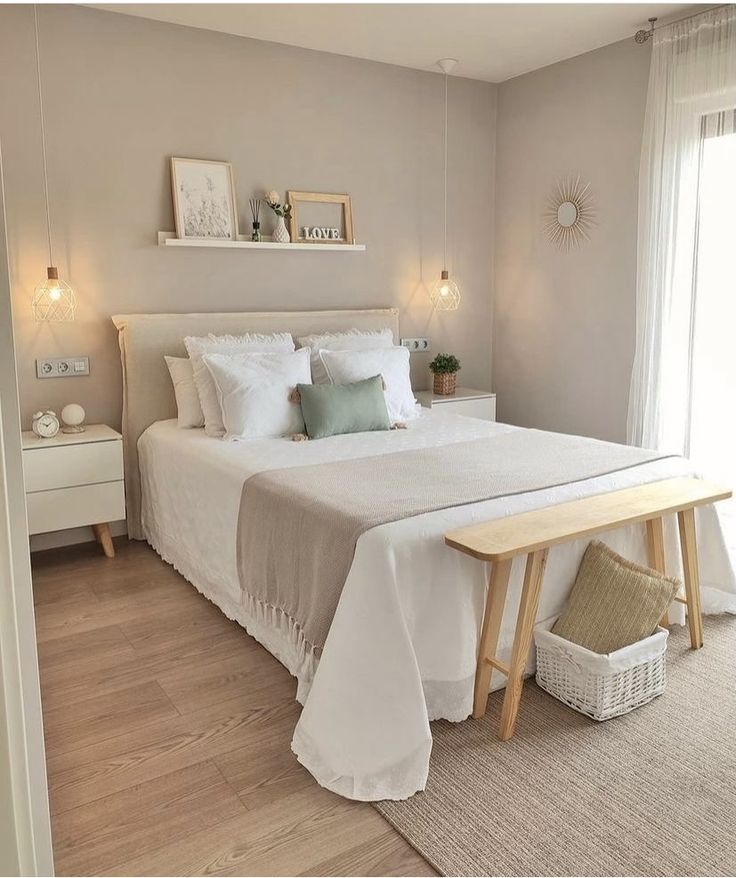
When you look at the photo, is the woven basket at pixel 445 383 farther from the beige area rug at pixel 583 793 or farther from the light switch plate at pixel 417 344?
the beige area rug at pixel 583 793

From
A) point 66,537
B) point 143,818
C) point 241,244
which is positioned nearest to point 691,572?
point 143,818

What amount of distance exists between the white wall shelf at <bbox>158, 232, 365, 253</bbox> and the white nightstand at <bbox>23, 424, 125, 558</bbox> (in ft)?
3.35

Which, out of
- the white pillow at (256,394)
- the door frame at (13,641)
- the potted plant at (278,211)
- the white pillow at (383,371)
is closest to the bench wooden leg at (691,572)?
the white pillow at (383,371)

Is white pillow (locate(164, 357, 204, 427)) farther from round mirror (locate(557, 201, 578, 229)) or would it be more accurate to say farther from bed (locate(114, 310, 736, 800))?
round mirror (locate(557, 201, 578, 229))

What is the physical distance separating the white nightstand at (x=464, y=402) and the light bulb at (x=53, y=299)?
79.4 inches

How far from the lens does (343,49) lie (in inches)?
163

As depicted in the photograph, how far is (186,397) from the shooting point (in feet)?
12.1

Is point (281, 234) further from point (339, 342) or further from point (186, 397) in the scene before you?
point (186, 397)

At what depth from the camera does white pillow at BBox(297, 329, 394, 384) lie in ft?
12.7

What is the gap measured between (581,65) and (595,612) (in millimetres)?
3355

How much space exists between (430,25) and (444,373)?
191cm

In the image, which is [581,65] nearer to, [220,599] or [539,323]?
[539,323]

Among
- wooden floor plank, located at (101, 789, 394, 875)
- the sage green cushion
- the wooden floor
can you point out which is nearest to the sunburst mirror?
the sage green cushion

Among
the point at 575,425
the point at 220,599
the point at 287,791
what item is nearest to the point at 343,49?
the point at 575,425
